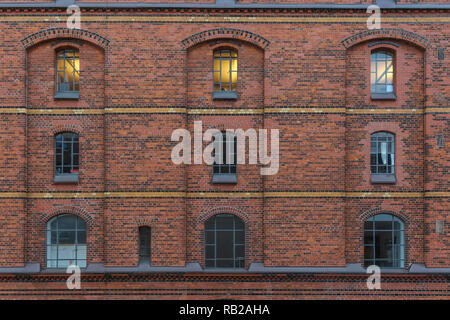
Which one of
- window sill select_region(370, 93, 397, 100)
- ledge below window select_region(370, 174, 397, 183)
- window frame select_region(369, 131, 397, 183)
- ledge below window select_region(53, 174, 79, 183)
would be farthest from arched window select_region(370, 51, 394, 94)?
ledge below window select_region(53, 174, 79, 183)

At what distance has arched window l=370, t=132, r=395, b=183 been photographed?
36.9 feet

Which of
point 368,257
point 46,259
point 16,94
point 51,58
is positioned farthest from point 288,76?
point 46,259

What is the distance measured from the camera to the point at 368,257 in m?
11.1

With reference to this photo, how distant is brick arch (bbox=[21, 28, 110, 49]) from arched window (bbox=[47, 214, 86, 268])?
534 cm

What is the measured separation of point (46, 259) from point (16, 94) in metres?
5.06

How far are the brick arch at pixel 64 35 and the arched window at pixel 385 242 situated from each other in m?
9.73

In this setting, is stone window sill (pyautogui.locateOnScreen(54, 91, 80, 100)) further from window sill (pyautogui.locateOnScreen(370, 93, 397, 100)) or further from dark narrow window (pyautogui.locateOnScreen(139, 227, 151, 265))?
window sill (pyautogui.locateOnScreen(370, 93, 397, 100))

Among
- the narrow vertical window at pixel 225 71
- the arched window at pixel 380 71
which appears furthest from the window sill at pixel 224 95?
the arched window at pixel 380 71

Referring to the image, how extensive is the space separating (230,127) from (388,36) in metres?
5.46

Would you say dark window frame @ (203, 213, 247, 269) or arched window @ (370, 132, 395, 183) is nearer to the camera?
dark window frame @ (203, 213, 247, 269)

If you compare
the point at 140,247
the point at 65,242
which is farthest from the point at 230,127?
the point at 65,242

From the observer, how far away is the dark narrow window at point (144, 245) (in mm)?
11000

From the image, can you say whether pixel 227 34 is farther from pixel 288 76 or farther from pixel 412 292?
pixel 412 292

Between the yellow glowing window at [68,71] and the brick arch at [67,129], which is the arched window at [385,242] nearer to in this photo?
the brick arch at [67,129]
